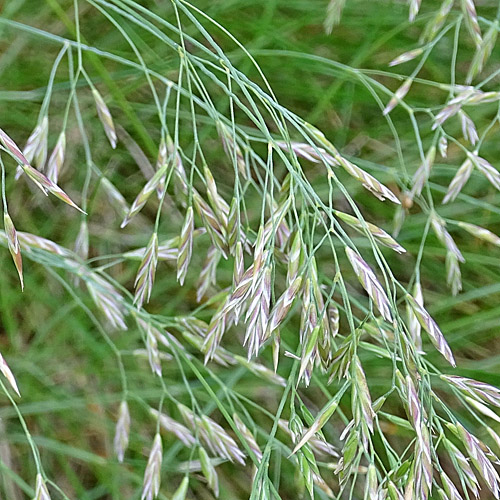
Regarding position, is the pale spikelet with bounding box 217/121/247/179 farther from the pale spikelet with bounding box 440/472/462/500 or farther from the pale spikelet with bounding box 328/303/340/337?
the pale spikelet with bounding box 440/472/462/500

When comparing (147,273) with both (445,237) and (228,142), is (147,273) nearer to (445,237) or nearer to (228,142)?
(228,142)

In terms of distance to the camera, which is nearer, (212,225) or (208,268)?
(212,225)

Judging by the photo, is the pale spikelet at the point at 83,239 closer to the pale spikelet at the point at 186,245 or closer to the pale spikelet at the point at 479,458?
the pale spikelet at the point at 186,245

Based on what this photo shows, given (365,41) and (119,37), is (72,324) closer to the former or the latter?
(119,37)

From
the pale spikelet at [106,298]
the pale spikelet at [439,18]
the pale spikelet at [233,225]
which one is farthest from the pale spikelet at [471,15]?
the pale spikelet at [106,298]

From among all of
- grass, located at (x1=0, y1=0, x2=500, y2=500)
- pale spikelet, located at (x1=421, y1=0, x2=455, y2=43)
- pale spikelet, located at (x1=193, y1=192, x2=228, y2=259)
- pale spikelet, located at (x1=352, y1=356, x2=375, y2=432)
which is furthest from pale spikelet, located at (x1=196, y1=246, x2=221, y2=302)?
pale spikelet, located at (x1=421, y1=0, x2=455, y2=43)

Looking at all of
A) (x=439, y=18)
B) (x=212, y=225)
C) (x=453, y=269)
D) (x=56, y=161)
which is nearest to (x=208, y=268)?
(x=212, y=225)
